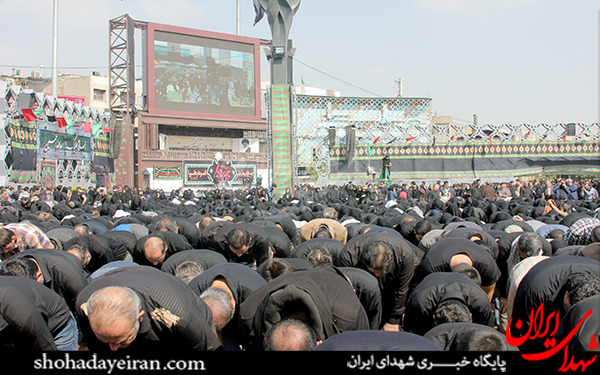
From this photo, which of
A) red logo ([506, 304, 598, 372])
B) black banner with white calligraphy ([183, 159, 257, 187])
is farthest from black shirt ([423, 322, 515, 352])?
black banner with white calligraphy ([183, 159, 257, 187])

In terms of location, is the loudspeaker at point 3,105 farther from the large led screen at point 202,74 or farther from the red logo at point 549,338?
the red logo at point 549,338

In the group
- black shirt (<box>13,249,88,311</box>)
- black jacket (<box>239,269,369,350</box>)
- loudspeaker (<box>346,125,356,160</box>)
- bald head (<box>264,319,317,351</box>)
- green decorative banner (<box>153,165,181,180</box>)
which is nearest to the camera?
bald head (<box>264,319,317,351</box>)

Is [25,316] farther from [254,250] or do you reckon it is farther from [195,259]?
[254,250]

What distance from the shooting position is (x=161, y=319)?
2.95 meters

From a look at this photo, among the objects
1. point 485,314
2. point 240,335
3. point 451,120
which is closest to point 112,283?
point 240,335

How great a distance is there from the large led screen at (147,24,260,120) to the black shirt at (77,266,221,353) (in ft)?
113

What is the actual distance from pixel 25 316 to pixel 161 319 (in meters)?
0.83

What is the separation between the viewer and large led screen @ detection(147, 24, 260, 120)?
35.9 m

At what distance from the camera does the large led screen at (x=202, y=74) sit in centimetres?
3591

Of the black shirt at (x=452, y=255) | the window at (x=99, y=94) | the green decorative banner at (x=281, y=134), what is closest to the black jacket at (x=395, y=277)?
the black shirt at (x=452, y=255)

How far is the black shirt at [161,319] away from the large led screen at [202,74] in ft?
113

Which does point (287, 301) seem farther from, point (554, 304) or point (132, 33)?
point (132, 33)

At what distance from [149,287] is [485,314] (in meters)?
2.27

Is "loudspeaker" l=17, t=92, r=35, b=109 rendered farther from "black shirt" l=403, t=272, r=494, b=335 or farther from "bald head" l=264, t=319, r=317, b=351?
"bald head" l=264, t=319, r=317, b=351
